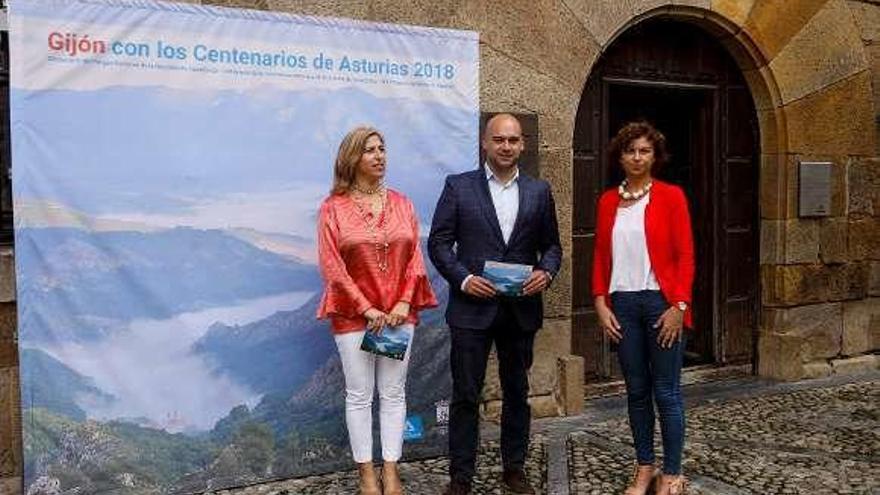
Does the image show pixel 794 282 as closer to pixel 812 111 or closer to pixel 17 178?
pixel 812 111

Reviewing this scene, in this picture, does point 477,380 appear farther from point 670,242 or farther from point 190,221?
point 190,221

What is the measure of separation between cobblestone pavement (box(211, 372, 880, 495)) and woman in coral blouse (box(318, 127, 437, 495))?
1.63 ft

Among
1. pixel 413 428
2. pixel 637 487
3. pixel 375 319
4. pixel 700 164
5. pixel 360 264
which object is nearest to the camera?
pixel 375 319

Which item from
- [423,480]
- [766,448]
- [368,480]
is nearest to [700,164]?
[766,448]

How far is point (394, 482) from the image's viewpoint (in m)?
3.89

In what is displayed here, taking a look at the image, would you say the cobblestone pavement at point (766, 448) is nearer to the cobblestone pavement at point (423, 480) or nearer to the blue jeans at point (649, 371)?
the cobblestone pavement at point (423, 480)

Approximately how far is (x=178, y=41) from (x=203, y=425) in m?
1.79

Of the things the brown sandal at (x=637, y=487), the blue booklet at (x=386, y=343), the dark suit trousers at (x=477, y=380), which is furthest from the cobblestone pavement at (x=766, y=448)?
the blue booklet at (x=386, y=343)

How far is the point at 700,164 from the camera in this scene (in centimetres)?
676

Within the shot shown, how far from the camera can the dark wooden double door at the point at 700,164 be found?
6.16 meters

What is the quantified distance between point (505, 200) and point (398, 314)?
738 millimetres

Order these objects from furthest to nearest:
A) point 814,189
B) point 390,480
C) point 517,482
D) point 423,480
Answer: point 814,189 → point 423,480 → point 517,482 → point 390,480

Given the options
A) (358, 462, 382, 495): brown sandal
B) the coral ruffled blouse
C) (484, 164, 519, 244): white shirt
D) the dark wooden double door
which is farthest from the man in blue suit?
the dark wooden double door

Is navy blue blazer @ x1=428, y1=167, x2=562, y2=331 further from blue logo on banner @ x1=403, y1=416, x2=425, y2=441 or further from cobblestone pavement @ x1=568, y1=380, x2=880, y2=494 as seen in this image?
cobblestone pavement @ x1=568, y1=380, x2=880, y2=494
